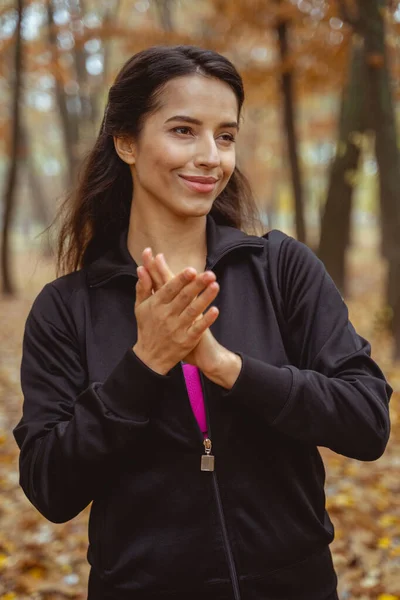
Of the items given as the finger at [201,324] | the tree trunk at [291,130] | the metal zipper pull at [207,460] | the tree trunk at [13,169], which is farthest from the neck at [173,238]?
the tree trunk at [13,169]

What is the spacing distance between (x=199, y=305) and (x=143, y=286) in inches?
6.6

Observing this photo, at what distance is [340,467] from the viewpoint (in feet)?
17.1

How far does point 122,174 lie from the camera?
2188mm

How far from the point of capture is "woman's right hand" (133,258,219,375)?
60.1 inches

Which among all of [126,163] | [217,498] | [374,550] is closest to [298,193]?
[374,550]

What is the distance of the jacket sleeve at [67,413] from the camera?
1.61 metres

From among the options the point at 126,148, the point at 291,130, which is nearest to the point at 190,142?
the point at 126,148

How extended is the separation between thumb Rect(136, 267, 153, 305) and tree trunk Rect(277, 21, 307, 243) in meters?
7.71

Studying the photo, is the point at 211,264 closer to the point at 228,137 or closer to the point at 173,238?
the point at 173,238

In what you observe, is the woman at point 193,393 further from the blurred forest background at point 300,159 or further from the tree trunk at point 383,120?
the tree trunk at point 383,120

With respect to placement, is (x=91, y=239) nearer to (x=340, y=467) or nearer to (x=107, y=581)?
(x=107, y=581)

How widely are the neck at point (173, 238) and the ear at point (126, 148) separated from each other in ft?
0.52

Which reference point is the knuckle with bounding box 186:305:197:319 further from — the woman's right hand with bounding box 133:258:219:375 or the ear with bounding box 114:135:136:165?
the ear with bounding box 114:135:136:165

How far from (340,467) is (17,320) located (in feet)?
27.1
